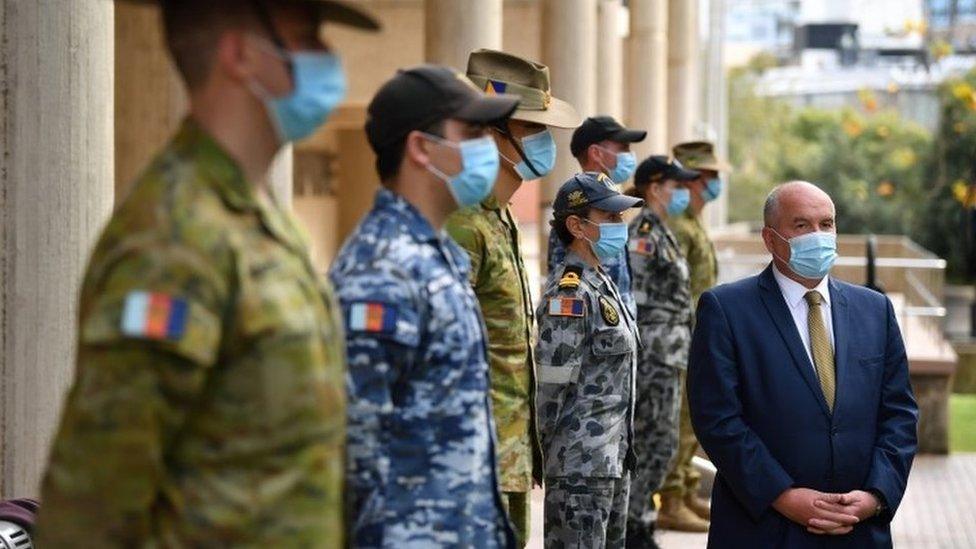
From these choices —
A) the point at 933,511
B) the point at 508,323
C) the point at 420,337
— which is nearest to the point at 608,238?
the point at 508,323

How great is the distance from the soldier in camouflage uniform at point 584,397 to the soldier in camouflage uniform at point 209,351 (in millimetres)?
3627

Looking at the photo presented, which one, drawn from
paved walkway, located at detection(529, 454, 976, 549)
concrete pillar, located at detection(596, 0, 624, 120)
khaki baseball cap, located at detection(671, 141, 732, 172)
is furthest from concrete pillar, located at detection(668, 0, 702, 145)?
khaki baseball cap, located at detection(671, 141, 732, 172)

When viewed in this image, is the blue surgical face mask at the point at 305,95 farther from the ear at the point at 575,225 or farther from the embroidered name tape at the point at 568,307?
the ear at the point at 575,225

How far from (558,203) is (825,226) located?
1.42 metres

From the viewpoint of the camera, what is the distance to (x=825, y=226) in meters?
6.24

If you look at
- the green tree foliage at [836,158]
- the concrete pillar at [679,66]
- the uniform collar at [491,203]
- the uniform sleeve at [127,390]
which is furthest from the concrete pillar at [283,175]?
the green tree foliage at [836,158]

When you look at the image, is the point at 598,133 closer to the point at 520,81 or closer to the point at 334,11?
the point at 520,81

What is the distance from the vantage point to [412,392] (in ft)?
13.0

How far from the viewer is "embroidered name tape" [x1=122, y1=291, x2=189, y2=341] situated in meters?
3.00

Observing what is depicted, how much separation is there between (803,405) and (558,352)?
3.94ft

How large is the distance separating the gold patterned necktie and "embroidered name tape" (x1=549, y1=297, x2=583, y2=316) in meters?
1.10

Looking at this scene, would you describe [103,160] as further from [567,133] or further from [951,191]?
[951,191]

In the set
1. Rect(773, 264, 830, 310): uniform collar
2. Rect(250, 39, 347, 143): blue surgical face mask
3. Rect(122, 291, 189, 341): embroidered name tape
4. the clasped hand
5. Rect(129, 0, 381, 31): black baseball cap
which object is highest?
Rect(129, 0, 381, 31): black baseball cap

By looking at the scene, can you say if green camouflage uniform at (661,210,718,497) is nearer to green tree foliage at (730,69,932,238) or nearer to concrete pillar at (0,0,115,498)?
concrete pillar at (0,0,115,498)
